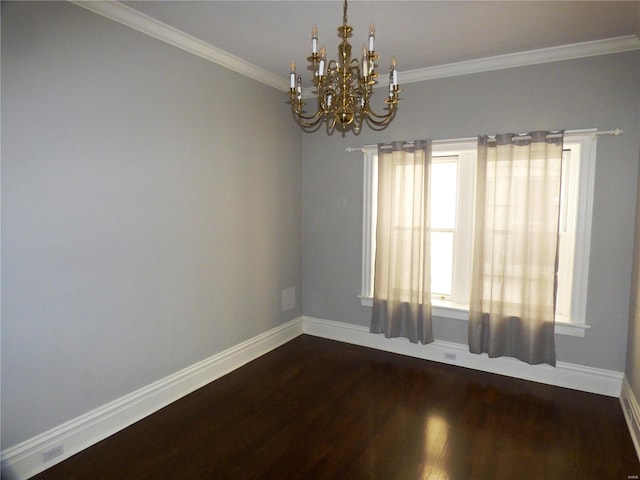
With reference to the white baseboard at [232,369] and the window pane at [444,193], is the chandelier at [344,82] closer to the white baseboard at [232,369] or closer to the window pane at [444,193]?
the window pane at [444,193]

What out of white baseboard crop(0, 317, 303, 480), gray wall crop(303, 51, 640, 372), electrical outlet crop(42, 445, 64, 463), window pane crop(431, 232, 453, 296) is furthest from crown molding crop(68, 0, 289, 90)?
electrical outlet crop(42, 445, 64, 463)

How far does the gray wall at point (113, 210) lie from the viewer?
2.15 m

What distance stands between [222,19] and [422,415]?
3.11 meters

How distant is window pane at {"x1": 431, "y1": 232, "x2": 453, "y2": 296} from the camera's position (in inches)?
151

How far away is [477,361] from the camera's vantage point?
12.0ft

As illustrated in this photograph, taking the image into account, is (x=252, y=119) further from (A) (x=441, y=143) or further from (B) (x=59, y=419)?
(B) (x=59, y=419)

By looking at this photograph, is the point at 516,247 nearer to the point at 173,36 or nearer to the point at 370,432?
the point at 370,432

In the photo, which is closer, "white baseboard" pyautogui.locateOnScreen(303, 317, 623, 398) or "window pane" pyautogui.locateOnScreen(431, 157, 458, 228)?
"white baseboard" pyautogui.locateOnScreen(303, 317, 623, 398)

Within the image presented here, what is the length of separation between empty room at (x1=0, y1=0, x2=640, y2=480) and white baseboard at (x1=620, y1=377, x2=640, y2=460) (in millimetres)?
31

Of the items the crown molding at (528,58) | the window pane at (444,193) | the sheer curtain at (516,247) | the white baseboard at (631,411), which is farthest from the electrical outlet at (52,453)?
the crown molding at (528,58)

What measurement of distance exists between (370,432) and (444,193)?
225 centimetres

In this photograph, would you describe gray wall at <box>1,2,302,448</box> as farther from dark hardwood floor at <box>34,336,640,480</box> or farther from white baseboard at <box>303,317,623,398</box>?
white baseboard at <box>303,317,623,398</box>

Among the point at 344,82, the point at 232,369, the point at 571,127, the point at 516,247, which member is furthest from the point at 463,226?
the point at 232,369

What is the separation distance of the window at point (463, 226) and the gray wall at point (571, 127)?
2.8 inches
